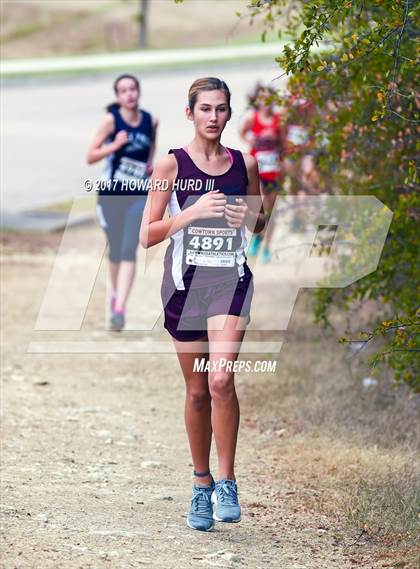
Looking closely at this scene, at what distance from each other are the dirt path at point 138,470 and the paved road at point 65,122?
3.95 meters

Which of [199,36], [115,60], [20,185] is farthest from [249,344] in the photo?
[199,36]

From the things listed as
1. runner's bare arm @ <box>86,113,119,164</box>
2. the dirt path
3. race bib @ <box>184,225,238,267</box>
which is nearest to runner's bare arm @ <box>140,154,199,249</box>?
race bib @ <box>184,225,238,267</box>

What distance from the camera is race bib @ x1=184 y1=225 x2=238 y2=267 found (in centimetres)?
610

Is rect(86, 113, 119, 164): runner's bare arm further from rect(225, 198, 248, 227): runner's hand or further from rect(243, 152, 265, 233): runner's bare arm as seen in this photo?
rect(225, 198, 248, 227): runner's hand

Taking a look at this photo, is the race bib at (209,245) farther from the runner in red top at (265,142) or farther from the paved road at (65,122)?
the paved road at (65,122)

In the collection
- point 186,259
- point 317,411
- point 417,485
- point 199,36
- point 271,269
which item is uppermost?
point 186,259

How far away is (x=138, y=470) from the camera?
295 inches

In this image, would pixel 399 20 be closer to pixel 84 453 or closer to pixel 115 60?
pixel 84 453

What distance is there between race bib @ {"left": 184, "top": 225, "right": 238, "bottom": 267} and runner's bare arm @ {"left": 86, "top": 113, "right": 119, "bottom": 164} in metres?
4.54

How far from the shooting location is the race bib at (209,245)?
20.0ft

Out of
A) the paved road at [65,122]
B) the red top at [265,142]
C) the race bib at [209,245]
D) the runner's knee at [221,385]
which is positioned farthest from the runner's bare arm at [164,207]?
the red top at [265,142]

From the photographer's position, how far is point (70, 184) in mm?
19375

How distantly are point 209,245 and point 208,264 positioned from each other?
0.09 meters

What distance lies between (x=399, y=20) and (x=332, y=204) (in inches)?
154
